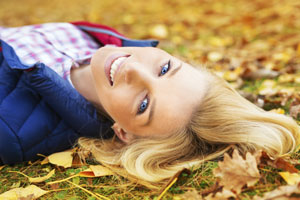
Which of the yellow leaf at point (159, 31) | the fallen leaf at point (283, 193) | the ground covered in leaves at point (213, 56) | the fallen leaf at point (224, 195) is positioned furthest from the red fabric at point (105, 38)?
the yellow leaf at point (159, 31)

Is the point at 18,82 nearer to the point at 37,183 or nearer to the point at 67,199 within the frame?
the point at 37,183

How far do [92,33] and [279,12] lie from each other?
4.34m

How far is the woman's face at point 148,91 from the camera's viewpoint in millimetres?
2006

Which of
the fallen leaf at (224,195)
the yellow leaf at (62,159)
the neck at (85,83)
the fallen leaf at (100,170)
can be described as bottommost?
the yellow leaf at (62,159)

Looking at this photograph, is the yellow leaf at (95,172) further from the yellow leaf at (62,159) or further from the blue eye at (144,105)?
the blue eye at (144,105)

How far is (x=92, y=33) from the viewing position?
3.31 m

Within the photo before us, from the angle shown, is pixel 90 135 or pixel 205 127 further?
pixel 90 135

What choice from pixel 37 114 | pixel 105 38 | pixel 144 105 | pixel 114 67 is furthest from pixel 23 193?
pixel 105 38

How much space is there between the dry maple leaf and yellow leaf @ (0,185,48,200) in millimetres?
944

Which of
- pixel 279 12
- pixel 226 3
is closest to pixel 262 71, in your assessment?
pixel 279 12

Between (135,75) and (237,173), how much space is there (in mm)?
812

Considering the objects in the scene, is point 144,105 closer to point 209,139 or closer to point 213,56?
point 209,139

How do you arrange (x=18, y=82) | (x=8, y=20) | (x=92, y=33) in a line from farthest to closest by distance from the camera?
(x=8, y=20)
(x=92, y=33)
(x=18, y=82)

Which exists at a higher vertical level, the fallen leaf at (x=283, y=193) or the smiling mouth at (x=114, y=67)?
the smiling mouth at (x=114, y=67)
